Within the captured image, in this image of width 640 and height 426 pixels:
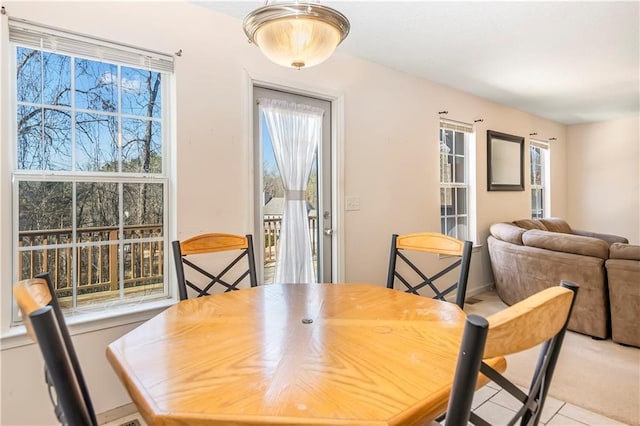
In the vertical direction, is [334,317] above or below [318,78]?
below

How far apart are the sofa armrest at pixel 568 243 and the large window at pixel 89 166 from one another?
3.34m

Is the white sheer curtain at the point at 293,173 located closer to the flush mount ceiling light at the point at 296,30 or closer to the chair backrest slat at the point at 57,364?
the flush mount ceiling light at the point at 296,30

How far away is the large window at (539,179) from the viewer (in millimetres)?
5629

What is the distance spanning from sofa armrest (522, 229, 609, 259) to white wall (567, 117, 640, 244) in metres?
3.45

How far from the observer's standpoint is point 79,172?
6.35ft

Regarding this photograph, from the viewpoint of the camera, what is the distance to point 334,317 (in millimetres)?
Answer: 1391

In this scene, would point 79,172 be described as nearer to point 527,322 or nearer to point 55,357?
point 55,357

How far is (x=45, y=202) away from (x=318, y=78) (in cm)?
205

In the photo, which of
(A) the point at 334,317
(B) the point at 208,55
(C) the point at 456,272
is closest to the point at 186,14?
(B) the point at 208,55

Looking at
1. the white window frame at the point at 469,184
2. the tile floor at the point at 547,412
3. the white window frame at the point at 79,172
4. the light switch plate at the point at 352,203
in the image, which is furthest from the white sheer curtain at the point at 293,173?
the white window frame at the point at 469,184

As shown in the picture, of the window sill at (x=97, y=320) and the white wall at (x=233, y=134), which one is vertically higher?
the white wall at (x=233, y=134)

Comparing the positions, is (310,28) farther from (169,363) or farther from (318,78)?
(318,78)


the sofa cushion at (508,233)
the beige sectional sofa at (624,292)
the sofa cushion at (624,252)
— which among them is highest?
the sofa cushion at (508,233)

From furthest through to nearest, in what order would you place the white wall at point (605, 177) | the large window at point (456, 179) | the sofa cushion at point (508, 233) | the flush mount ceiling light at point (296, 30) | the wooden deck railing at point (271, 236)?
the white wall at point (605, 177), the large window at point (456, 179), the sofa cushion at point (508, 233), the wooden deck railing at point (271, 236), the flush mount ceiling light at point (296, 30)
